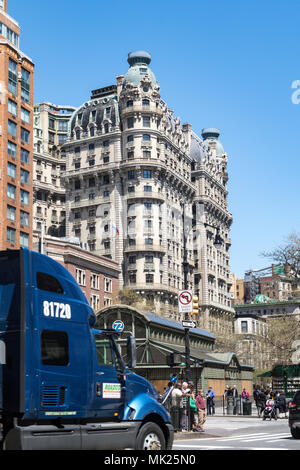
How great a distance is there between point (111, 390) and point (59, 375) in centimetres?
159

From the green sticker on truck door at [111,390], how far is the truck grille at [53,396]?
1.20 meters

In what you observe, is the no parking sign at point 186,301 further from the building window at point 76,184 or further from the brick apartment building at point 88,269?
the building window at point 76,184

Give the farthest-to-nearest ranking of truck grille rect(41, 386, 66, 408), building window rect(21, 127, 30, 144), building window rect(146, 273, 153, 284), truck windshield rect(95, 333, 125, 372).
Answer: building window rect(146, 273, 153, 284) < building window rect(21, 127, 30, 144) < truck windshield rect(95, 333, 125, 372) < truck grille rect(41, 386, 66, 408)

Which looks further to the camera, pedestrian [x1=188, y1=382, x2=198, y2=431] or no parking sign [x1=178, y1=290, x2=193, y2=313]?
no parking sign [x1=178, y1=290, x2=193, y2=313]

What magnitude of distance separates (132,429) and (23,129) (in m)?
67.4

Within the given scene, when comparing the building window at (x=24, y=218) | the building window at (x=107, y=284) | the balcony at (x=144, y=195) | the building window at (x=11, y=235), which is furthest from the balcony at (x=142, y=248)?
the building window at (x=11, y=235)

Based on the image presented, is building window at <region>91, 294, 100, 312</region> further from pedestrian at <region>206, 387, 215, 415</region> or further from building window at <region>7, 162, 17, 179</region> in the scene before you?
pedestrian at <region>206, 387, 215, 415</region>

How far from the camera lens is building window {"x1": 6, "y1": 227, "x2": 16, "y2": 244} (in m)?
71.1

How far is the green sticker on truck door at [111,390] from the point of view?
14.0 m

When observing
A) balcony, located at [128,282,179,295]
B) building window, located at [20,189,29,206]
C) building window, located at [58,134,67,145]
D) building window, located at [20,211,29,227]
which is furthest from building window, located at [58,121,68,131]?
building window, located at [20,211,29,227]

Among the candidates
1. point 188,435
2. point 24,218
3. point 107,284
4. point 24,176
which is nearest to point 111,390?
point 188,435

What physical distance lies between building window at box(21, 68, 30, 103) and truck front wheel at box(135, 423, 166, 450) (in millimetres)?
68375

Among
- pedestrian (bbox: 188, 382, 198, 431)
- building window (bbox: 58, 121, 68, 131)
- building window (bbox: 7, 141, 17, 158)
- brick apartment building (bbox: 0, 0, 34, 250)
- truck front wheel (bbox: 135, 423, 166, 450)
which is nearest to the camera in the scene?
truck front wheel (bbox: 135, 423, 166, 450)

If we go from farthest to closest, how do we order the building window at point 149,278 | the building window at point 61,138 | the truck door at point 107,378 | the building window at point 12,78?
the building window at point 61,138 < the building window at point 149,278 < the building window at point 12,78 < the truck door at point 107,378
